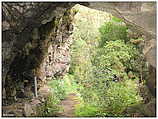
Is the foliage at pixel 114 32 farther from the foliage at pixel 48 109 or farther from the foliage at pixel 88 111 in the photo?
the foliage at pixel 48 109

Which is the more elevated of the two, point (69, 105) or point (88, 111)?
point (88, 111)

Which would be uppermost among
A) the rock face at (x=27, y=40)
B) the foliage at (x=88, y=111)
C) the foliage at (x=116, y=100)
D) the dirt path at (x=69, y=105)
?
the rock face at (x=27, y=40)

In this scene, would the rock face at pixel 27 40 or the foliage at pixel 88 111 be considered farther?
the foliage at pixel 88 111

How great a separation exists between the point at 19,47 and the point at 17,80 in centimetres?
178

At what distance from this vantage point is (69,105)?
12812 millimetres

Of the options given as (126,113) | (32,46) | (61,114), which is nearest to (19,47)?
(32,46)

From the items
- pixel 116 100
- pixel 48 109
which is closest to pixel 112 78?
pixel 116 100

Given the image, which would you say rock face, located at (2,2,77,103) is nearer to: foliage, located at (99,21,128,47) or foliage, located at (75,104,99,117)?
foliage, located at (99,21,128,47)

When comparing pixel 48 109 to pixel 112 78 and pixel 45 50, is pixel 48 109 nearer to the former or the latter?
pixel 112 78

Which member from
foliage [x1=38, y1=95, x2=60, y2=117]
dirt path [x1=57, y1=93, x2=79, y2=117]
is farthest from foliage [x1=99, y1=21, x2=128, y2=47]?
foliage [x1=38, y1=95, x2=60, y2=117]

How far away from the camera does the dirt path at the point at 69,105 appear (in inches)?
416

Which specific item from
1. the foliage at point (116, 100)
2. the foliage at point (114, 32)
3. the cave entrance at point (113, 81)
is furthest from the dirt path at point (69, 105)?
the foliage at point (114, 32)

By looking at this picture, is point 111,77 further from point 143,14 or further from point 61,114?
point 143,14

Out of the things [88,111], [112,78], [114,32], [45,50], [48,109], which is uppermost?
[114,32]
